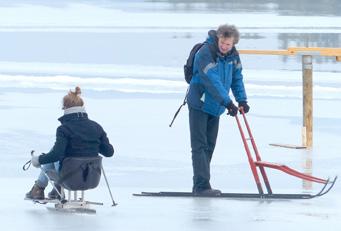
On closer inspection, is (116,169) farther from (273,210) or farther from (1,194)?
(273,210)

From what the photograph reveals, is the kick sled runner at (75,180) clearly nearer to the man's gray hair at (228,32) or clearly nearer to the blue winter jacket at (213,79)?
the blue winter jacket at (213,79)

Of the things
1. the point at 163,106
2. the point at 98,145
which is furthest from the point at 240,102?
the point at 163,106

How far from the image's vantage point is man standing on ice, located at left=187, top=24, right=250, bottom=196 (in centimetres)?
1030

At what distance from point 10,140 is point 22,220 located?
4.55 metres

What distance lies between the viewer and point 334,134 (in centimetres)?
1479

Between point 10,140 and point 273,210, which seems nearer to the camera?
point 273,210

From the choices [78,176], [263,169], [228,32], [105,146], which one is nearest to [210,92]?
[228,32]

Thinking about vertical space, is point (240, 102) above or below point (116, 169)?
above

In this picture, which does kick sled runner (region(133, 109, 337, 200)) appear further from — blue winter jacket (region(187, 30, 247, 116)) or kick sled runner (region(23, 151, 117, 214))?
kick sled runner (region(23, 151, 117, 214))

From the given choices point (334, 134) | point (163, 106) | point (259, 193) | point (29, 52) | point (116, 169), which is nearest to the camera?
point (259, 193)

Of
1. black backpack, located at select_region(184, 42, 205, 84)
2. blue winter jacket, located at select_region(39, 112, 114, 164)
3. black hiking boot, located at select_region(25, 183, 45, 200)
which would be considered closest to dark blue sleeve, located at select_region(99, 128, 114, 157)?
blue winter jacket, located at select_region(39, 112, 114, 164)

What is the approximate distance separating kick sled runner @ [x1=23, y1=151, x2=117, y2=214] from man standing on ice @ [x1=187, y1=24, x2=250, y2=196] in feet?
3.90

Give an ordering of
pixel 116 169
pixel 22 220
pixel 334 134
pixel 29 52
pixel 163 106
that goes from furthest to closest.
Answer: pixel 29 52 < pixel 163 106 < pixel 334 134 < pixel 116 169 < pixel 22 220

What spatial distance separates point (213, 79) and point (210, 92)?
0.35 feet
